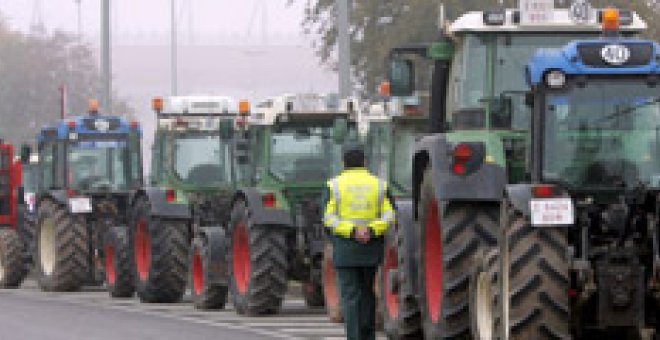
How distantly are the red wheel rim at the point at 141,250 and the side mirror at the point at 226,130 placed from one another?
8.01 ft

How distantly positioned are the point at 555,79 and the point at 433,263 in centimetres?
283

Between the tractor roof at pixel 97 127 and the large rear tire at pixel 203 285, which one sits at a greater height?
the tractor roof at pixel 97 127

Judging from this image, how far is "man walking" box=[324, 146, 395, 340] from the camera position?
711 inches

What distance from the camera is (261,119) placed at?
2617 cm

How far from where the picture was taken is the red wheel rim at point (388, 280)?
778 inches

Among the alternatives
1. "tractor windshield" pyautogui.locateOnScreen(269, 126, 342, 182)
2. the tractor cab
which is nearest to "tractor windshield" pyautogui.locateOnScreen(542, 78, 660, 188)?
"tractor windshield" pyautogui.locateOnScreen(269, 126, 342, 182)

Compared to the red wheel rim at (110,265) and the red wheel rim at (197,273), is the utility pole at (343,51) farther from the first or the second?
the red wheel rim at (197,273)

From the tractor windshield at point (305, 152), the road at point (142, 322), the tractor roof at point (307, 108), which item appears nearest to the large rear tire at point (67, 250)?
the road at point (142, 322)

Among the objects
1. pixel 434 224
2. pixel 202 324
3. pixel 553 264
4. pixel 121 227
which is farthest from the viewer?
pixel 121 227

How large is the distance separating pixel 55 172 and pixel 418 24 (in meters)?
19.0

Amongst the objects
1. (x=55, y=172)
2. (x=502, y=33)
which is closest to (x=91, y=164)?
(x=55, y=172)

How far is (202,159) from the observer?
29.4 m

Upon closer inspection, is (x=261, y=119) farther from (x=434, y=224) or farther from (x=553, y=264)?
(x=553, y=264)

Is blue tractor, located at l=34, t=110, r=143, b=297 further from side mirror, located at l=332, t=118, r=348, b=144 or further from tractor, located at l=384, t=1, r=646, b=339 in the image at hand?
tractor, located at l=384, t=1, r=646, b=339
